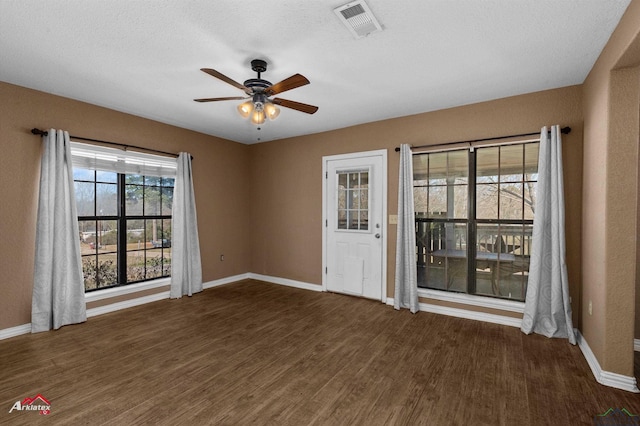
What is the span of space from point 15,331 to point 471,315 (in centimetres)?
516

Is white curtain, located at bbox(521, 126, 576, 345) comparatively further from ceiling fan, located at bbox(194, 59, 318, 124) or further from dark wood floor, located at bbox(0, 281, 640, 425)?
ceiling fan, located at bbox(194, 59, 318, 124)

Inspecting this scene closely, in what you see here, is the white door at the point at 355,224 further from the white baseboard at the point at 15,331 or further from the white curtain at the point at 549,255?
the white baseboard at the point at 15,331

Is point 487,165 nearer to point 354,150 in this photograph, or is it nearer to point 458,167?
point 458,167

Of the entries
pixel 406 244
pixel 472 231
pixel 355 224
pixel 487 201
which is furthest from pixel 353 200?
pixel 487 201

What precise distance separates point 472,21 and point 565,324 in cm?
310

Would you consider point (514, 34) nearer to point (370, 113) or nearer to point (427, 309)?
point (370, 113)

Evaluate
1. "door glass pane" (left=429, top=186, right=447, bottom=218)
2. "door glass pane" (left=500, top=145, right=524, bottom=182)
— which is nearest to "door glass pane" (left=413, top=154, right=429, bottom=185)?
"door glass pane" (left=429, top=186, right=447, bottom=218)

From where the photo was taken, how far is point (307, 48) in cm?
256

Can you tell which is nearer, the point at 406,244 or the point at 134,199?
the point at 406,244

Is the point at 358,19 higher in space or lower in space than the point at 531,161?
higher

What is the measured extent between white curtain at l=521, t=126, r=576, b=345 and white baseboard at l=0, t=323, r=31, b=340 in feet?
17.8

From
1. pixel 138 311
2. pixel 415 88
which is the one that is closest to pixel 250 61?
pixel 415 88

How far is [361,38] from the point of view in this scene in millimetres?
2402

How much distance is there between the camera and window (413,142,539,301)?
3.71 meters
